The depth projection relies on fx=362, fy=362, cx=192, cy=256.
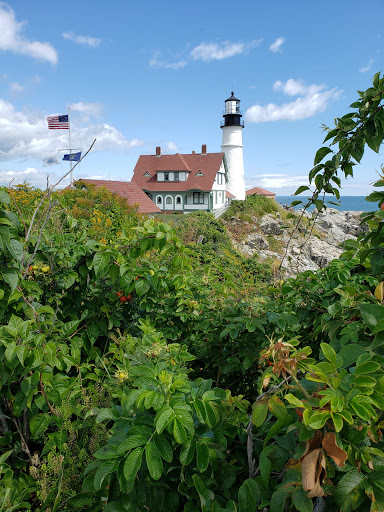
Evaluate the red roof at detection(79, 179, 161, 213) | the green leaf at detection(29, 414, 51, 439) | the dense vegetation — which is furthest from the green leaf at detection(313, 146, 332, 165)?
the red roof at detection(79, 179, 161, 213)

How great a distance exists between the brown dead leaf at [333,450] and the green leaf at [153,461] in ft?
1.62

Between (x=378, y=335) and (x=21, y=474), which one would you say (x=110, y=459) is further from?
(x=21, y=474)

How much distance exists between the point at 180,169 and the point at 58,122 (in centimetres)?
1911

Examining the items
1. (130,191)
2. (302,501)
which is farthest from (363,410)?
(130,191)

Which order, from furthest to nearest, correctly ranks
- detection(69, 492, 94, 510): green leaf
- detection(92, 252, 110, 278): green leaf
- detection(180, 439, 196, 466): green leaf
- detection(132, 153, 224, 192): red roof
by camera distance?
detection(132, 153, 224, 192): red roof, detection(92, 252, 110, 278): green leaf, detection(69, 492, 94, 510): green leaf, detection(180, 439, 196, 466): green leaf

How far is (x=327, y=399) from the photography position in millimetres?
906

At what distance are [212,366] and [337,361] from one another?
1750 millimetres

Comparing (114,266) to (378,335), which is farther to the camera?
(114,266)

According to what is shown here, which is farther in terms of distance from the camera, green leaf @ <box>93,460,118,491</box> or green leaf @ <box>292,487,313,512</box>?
green leaf @ <box>93,460,118,491</box>

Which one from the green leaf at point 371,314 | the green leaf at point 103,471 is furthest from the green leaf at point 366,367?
the green leaf at point 103,471

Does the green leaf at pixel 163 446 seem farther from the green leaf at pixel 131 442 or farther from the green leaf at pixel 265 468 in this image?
the green leaf at pixel 265 468

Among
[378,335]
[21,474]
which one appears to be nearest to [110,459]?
[378,335]

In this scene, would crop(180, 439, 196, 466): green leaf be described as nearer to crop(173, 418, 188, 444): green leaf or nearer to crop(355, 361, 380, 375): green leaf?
crop(173, 418, 188, 444): green leaf

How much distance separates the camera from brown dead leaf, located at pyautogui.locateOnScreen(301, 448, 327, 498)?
839mm
